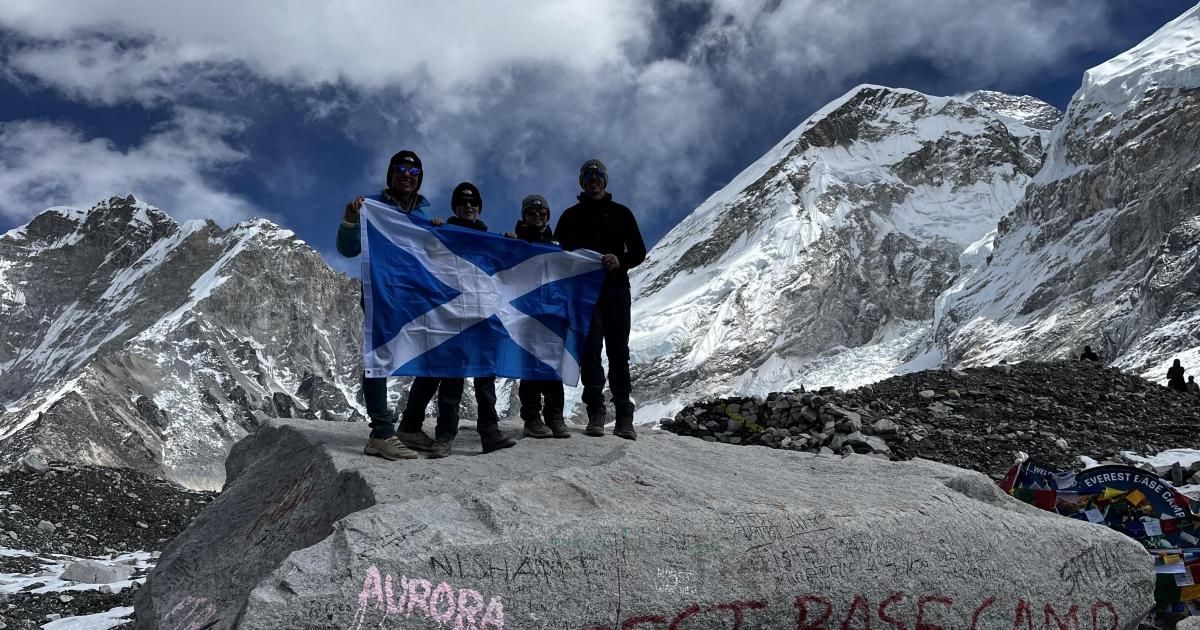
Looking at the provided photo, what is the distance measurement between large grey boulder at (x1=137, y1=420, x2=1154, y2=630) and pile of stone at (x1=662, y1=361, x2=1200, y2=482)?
5.14 m

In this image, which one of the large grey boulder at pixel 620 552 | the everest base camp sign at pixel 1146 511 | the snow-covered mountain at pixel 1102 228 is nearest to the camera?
the large grey boulder at pixel 620 552

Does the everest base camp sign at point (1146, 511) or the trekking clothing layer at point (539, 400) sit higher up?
the trekking clothing layer at point (539, 400)

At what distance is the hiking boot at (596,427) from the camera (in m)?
7.44

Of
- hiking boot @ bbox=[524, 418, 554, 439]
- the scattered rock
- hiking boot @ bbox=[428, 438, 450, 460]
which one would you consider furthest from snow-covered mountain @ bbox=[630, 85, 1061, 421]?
hiking boot @ bbox=[428, 438, 450, 460]

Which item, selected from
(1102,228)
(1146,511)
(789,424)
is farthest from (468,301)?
(1102,228)

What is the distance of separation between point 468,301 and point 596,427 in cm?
151

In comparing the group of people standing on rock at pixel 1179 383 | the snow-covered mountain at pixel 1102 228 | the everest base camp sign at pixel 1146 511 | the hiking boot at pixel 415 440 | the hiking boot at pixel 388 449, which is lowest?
the everest base camp sign at pixel 1146 511

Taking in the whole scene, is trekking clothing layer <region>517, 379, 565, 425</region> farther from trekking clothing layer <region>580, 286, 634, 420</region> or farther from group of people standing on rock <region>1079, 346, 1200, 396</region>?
group of people standing on rock <region>1079, 346, 1200, 396</region>

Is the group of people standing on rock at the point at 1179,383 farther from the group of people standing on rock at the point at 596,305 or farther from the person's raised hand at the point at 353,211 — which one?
the person's raised hand at the point at 353,211

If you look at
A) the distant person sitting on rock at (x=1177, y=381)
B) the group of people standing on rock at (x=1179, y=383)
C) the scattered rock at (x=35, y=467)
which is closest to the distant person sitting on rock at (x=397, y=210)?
the scattered rock at (x=35, y=467)

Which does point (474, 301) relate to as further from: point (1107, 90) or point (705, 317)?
point (705, 317)

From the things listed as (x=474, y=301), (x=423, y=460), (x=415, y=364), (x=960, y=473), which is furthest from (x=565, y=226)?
(x=960, y=473)

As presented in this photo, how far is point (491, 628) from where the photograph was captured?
422 centimetres

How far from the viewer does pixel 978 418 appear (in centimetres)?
1470
